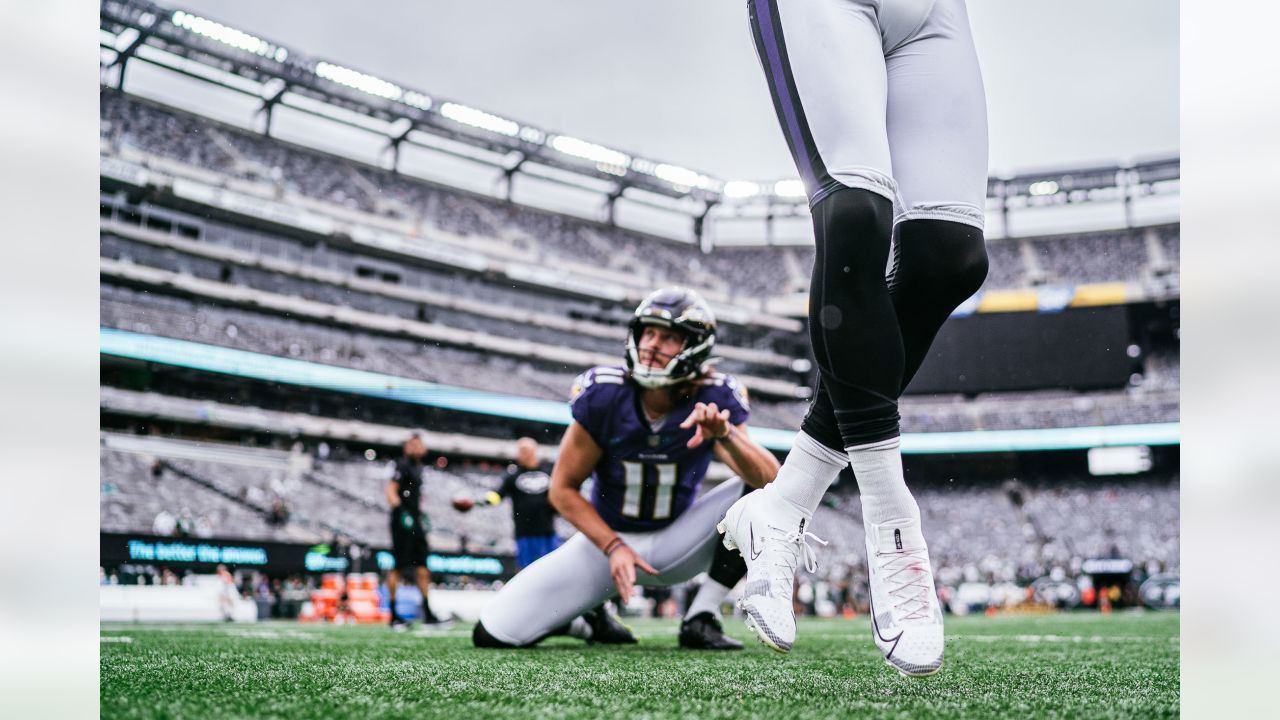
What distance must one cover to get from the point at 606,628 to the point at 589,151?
2671cm

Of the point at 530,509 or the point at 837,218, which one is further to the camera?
the point at 530,509

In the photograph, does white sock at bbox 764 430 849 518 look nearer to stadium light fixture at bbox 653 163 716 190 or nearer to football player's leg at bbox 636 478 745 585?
football player's leg at bbox 636 478 745 585

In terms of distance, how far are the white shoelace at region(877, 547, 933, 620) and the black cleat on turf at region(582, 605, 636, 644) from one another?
9.20ft

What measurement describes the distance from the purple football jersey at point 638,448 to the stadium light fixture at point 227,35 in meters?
24.1

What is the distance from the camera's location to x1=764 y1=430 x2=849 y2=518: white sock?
1688 mm

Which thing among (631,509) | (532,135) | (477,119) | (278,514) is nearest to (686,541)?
(631,509)

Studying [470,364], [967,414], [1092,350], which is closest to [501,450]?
[470,364]

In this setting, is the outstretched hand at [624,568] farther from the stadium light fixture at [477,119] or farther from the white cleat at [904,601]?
the stadium light fixture at [477,119]

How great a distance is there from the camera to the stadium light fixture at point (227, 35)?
23.6 m

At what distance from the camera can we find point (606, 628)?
424 cm

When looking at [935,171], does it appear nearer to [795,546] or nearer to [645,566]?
[795,546]

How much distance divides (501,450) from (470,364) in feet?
9.28
